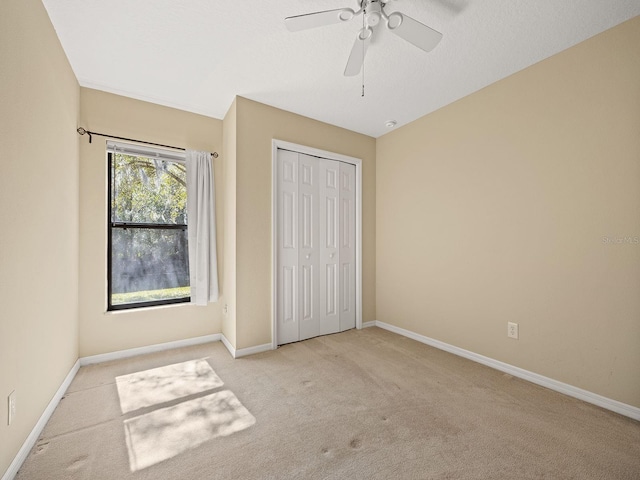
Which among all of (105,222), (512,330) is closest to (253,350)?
(105,222)

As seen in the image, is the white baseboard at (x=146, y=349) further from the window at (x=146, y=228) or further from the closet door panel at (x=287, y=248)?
the closet door panel at (x=287, y=248)

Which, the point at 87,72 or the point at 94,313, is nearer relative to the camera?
the point at 87,72

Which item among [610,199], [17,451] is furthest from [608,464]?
[17,451]

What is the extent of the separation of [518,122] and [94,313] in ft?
13.7

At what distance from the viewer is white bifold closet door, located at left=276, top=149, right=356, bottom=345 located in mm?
3088

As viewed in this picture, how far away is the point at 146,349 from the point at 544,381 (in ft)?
11.8

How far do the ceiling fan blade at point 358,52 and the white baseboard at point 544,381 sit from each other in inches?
107

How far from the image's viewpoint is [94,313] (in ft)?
8.54

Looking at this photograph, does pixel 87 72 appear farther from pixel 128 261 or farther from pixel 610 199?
pixel 610 199

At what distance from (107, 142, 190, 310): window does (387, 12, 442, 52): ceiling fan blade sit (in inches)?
95.8

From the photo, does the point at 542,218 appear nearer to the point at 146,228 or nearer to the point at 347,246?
the point at 347,246

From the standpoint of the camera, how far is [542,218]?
7.29 ft

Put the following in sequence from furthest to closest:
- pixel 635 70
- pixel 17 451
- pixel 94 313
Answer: pixel 94 313
pixel 635 70
pixel 17 451

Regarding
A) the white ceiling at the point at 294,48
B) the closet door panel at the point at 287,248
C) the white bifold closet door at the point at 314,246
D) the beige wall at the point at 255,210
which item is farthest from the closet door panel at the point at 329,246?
the white ceiling at the point at 294,48
